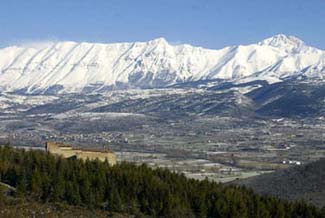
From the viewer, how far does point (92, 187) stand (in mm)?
50250

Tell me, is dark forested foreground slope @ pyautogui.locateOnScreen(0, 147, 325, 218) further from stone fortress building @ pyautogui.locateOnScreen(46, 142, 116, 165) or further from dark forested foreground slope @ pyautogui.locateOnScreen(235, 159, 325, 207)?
dark forested foreground slope @ pyautogui.locateOnScreen(235, 159, 325, 207)

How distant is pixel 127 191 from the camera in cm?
5103

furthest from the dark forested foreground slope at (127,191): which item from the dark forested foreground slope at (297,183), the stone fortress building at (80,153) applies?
the dark forested foreground slope at (297,183)

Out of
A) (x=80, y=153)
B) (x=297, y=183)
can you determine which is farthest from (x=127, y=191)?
(x=297, y=183)

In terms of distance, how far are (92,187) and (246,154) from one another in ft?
404

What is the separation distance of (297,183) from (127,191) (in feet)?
118

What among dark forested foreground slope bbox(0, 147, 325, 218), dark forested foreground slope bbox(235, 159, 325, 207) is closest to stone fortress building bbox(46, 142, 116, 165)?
dark forested foreground slope bbox(0, 147, 325, 218)

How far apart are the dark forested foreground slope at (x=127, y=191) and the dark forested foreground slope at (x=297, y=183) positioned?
17409 millimetres

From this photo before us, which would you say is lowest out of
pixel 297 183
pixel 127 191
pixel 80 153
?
pixel 297 183

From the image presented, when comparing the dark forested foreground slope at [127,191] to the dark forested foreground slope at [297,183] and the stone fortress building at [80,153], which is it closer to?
the stone fortress building at [80,153]

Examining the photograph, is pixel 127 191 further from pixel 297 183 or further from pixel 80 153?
pixel 297 183

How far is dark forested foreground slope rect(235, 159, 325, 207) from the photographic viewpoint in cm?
7525

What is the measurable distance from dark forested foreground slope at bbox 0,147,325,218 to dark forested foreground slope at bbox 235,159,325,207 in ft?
57.1

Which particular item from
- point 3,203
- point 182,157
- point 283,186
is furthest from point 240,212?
point 182,157
